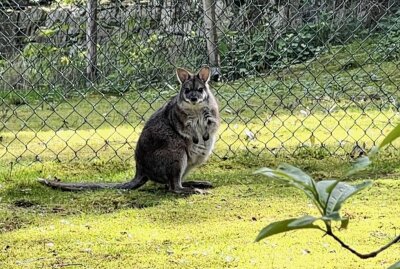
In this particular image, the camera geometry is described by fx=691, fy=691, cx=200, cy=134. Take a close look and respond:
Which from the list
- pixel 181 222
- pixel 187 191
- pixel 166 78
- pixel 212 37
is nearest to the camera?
pixel 181 222

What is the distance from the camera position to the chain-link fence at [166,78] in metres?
4.45

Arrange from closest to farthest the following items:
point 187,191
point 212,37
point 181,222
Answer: point 181,222
point 187,191
point 212,37

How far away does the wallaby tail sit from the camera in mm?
3561

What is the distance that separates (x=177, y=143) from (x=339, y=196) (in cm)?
292

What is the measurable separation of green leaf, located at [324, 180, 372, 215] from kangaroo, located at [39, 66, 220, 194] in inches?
110

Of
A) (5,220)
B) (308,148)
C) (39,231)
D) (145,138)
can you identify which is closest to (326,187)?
(39,231)

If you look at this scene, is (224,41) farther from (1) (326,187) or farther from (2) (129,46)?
(1) (326,187)

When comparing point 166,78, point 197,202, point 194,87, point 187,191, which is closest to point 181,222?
point 197,202

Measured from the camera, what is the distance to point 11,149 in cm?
442

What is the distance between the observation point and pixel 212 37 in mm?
4629

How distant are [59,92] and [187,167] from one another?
6.38 ft

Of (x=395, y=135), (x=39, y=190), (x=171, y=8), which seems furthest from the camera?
(x=171, y=8)

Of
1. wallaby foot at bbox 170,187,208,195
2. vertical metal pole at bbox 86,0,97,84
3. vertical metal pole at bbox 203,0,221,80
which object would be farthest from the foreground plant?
vertical metal pole at bbox 86,0,97,84

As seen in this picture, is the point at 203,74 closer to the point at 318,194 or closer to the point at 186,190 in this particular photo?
the point at 186,190
